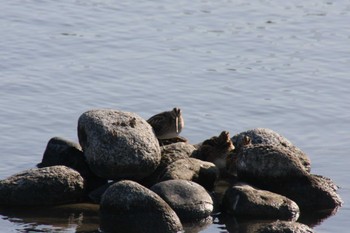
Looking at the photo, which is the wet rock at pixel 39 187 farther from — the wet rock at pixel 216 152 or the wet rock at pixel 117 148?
the wet rock at pixel 216 152

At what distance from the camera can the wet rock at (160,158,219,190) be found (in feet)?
61.9

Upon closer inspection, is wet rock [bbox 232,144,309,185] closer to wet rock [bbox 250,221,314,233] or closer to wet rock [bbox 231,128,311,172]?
wet rock [bbox 231,128,311,172]

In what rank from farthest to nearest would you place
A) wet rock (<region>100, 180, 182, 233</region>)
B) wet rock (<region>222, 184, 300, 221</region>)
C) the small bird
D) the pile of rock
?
the small bird
wet rock (<region>222, 184, 300, 221</region>)
the pile of rock
wet rock (<region>100, 180, 182, 233</region>)

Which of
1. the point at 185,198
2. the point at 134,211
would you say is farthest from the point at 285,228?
the point at 134,211

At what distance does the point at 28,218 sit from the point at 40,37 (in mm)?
12447

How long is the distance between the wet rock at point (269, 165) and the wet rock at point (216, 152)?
3.33 ft

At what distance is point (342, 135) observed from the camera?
22.9 metres

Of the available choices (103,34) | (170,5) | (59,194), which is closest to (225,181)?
(59,194)

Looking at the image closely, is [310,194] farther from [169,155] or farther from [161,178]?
[169,155]

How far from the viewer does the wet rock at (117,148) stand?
19125 millimetres

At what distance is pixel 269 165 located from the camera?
19047mm

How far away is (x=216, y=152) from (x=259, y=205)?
2.48 meters

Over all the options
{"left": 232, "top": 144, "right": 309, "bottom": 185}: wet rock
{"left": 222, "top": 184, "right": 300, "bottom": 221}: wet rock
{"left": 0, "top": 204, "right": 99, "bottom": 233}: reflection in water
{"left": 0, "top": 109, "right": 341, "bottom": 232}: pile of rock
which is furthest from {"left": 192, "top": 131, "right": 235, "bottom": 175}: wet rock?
{"left": 0, "top": 204, "right": 99, "bottom": 233}: reflection in water

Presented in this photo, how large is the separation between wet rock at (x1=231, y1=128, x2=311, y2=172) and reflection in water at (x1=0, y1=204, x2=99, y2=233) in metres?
3.50
